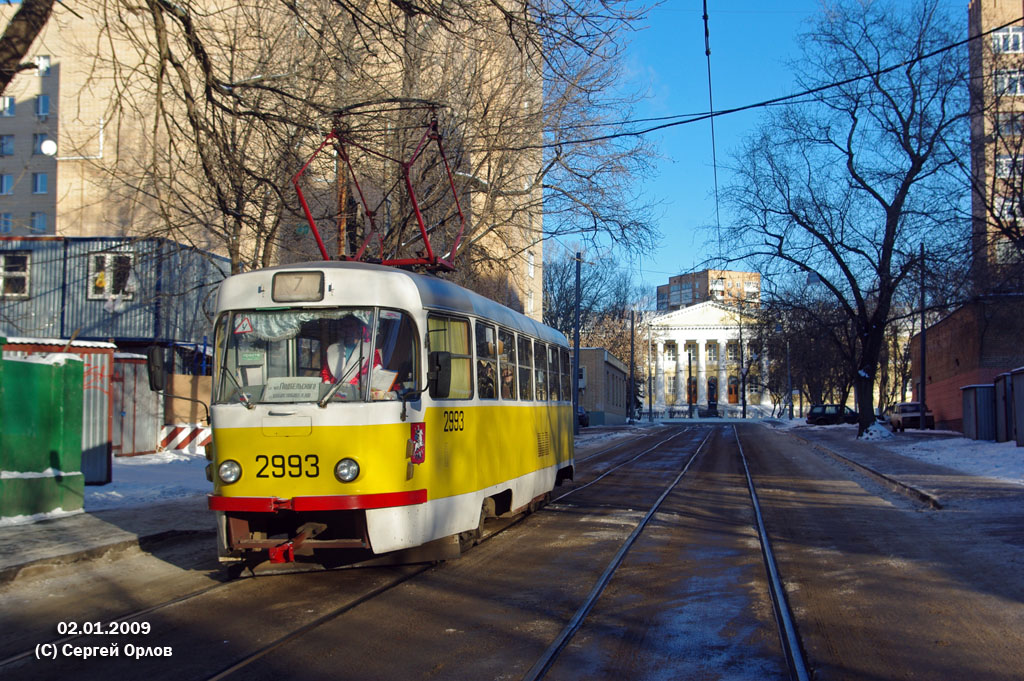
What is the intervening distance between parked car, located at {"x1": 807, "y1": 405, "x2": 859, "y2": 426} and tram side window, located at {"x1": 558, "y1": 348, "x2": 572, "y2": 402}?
45.1 m

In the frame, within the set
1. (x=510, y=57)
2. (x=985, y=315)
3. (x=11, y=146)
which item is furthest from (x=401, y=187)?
(x=11, y=146)

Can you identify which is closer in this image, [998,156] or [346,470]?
[346,470]

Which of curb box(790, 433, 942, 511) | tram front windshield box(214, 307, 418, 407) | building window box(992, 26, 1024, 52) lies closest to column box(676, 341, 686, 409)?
building window box(992, 26, 1024, 52)

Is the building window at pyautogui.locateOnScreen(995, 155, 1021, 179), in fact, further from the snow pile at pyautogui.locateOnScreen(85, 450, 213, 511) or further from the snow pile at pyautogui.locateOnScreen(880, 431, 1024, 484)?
the snow pile at pyautogui.locateOnScreen(85, 450, 213, 511)

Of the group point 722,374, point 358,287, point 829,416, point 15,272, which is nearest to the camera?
point 358,287

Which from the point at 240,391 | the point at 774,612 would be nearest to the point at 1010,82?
the point at 774,612

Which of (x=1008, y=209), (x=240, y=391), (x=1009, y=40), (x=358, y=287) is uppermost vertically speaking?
(x=1009, y=40)

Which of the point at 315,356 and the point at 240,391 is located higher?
the point at 315,356

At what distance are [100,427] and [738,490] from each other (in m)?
11.7

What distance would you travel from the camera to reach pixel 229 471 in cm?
753

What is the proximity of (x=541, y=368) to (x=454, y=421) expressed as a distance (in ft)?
13.9

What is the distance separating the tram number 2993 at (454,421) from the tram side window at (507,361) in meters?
1.57

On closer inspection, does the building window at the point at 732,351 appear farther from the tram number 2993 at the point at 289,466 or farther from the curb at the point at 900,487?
the tram number 2993 at the point at 289,466

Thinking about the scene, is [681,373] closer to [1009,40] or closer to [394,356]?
[1009,40]
